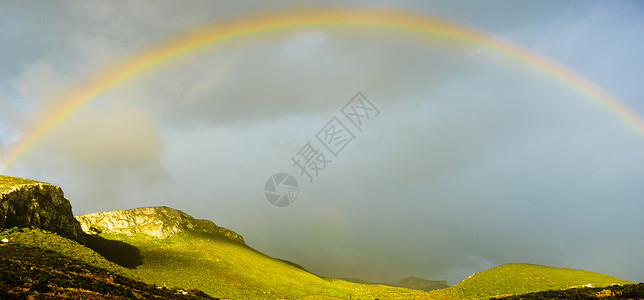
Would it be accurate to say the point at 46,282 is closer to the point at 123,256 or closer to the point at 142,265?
the point at 142,265

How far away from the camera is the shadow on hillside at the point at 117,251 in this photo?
8897 centimetres

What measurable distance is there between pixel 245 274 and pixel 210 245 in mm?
33644

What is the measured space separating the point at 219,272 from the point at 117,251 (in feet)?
118

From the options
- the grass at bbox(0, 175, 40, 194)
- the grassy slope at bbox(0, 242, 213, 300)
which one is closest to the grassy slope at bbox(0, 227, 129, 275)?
the grass at bbox(0, 175, 40, 194)

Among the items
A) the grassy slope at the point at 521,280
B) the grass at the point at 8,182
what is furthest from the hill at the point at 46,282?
the grassy slope at the point at 521,280

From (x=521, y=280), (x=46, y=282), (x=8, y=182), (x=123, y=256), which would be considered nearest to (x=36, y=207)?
(x=8, y=182)

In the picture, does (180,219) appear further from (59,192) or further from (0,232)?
(0,232)

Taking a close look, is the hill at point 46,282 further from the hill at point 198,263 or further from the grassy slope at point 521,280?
the grassy slope at point 521,280

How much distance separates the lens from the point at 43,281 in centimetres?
3222

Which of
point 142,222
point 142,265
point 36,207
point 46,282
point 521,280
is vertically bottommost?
point 46,282

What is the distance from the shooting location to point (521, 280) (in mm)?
103812

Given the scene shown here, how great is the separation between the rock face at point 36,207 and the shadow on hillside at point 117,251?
926cm

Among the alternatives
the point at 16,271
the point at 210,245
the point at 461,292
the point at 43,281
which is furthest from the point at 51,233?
the point at 461,292

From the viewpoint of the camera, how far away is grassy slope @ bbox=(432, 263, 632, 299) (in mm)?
95625
